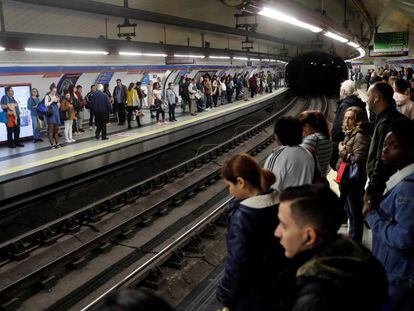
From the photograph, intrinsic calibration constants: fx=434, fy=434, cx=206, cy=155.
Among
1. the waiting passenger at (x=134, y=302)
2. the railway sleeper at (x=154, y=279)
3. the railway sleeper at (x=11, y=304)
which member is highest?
the waiting passenger at (x=134, y=302)

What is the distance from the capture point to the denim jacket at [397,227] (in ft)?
7.55

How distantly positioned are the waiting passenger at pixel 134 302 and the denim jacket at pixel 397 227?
5.46ft

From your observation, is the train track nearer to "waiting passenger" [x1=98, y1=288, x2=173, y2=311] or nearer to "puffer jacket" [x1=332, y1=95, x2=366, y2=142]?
"puffer jacket" [x1=332, y1=95, x2=366, y2=142]

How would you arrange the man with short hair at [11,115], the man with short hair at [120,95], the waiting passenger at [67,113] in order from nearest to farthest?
the man with short hair at [11,115], the waiting passenger at [67,113], the man with short hair at [120,95]

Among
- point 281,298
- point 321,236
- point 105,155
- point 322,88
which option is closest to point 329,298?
point 321,236

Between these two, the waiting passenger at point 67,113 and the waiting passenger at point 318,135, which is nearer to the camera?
the waiting passenger at point 318,135

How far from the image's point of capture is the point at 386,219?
2.50 m

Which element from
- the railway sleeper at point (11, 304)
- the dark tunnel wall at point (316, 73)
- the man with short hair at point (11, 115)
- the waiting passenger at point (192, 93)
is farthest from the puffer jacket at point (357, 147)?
the dark tunnel wall at point (316, 73)

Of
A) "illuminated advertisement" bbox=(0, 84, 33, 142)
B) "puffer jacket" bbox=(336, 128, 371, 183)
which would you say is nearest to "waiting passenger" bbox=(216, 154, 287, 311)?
"puffer jacket" bbox=(336, 128, 371, 183)

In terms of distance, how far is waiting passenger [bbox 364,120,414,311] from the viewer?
2312mm

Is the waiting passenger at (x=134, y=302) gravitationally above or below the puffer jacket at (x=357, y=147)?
above

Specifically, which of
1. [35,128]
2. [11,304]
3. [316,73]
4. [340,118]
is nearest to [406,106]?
[340,118]

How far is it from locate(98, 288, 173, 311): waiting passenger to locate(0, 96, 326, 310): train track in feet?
12.6

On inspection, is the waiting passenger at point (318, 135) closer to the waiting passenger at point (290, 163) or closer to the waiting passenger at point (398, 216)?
the waiting passenger at point (290, 163)
